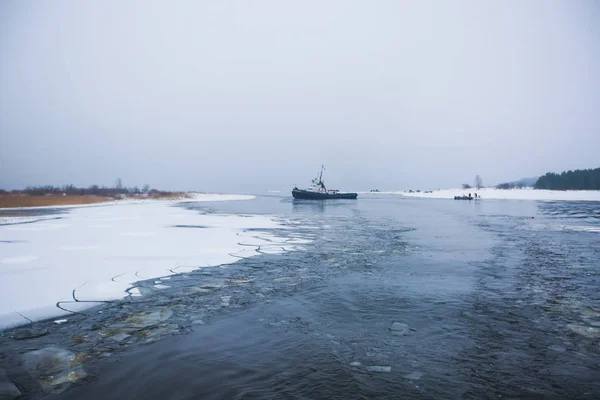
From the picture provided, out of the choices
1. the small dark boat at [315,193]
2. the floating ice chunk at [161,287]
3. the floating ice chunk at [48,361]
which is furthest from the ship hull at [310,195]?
the floating ice chunk at [48,361]

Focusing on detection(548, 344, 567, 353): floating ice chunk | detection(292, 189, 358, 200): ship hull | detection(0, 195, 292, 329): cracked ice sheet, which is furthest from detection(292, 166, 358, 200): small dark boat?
detection(548, 344, 567, 353): floating ice chunk

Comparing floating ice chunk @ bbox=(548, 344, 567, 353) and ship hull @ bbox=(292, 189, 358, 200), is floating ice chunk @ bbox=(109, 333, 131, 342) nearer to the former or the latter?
floating ice chunk @ bbox=(548, 344, 567, 353)

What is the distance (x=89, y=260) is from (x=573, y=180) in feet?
475

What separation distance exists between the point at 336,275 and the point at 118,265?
620 cm

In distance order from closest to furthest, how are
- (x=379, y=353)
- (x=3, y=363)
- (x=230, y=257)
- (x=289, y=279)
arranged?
1. (x=3, y=363)
2. (x=379, y=353)
3. (x=289, y=279)
4. (x=230, y=257)

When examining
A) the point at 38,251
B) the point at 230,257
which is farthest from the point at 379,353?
the point at 38,251

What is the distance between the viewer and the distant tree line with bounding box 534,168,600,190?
108m

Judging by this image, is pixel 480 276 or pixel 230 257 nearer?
pixel 480 276

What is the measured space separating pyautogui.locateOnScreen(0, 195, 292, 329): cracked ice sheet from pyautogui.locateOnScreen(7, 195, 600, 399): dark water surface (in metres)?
1.37

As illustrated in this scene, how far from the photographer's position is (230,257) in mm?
→ 11211

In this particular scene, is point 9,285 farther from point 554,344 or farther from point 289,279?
point 554,344

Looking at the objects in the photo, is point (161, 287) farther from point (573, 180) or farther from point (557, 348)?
point (573, 180)

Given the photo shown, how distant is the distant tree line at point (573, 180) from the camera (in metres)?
108

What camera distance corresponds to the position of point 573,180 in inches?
4520
